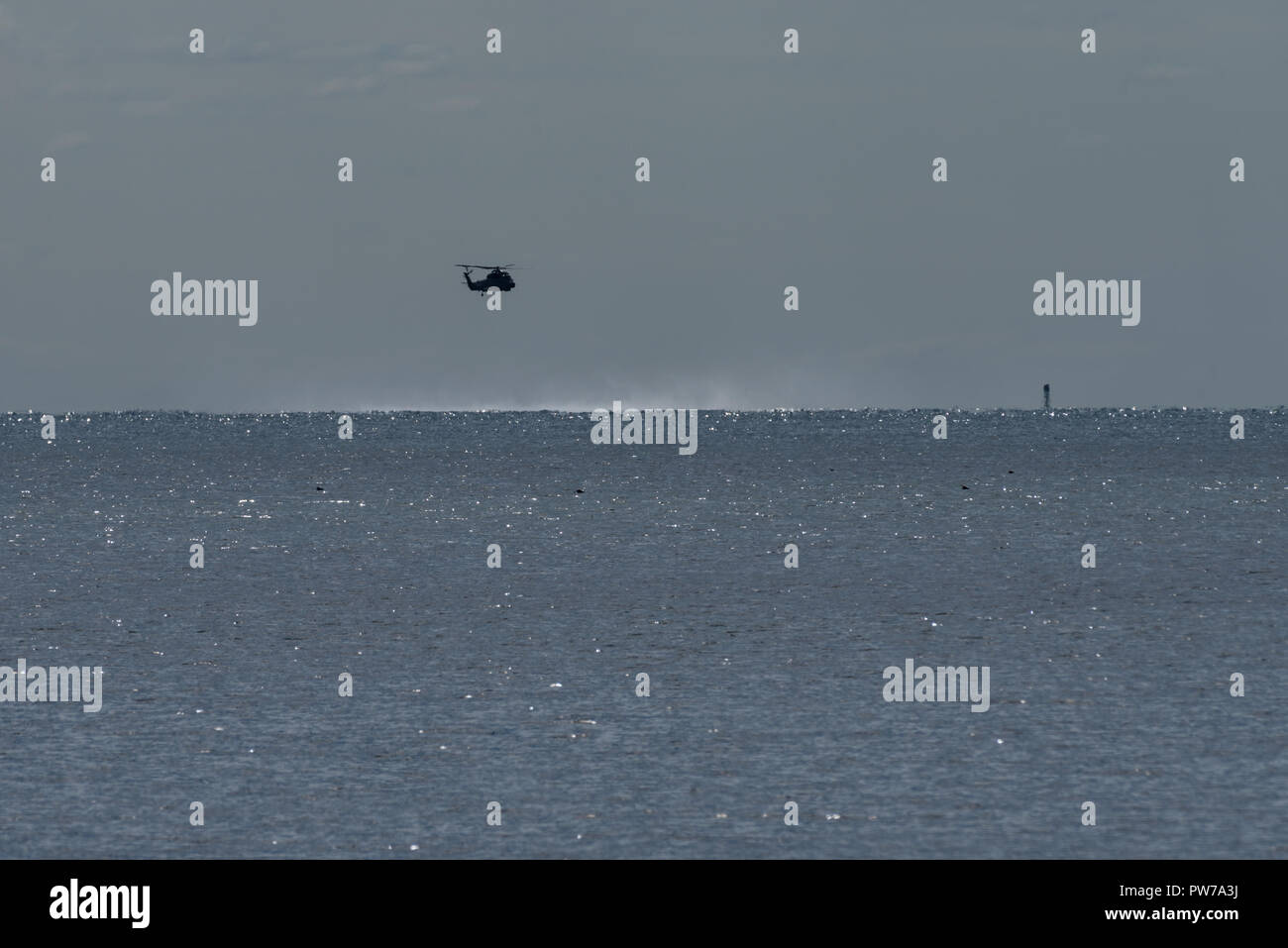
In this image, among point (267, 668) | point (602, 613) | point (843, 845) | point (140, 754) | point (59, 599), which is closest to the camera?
point (843, 845)

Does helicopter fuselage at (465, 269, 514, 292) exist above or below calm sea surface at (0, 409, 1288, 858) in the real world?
above

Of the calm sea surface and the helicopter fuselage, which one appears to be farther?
the helicopter fuselage

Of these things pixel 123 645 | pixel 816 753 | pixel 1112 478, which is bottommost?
pixel 816 753

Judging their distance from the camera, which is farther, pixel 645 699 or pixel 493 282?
pixel 493 282

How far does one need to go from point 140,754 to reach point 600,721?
28.4ft

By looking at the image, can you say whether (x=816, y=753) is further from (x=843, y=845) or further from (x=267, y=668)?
(x=267, y=668)

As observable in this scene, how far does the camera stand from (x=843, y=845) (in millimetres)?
25453

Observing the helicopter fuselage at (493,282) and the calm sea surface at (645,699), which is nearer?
Result: the calm sea surface at (645,699)

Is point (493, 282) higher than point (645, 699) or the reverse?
higher

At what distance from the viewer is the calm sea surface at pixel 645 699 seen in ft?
87.4

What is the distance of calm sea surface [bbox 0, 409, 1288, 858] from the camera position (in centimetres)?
2664

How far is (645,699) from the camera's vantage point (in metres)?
38.2

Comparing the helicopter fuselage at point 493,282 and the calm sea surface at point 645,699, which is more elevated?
the helicopter fuselage at point 493,282
